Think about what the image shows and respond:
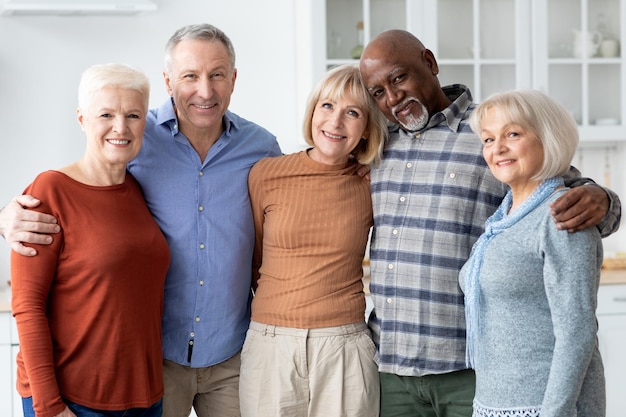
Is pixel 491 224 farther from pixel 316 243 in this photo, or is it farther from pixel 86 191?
Answer: pixel 86 191

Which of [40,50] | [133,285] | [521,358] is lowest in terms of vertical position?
[521,358]

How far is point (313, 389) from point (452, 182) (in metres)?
0.64

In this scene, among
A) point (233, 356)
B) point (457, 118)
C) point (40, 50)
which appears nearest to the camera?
point (457, 118)

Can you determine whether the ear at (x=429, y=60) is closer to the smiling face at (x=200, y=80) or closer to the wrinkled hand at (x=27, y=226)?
the smiling face at (x=200, y=80)

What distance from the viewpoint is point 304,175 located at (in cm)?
240

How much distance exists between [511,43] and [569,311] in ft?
8.26

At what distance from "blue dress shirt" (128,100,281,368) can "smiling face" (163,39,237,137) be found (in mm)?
68

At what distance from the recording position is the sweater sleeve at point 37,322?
6.55 feet

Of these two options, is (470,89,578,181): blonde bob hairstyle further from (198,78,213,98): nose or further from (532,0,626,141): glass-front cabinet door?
(532,0,626,141): glass-front cabinet door

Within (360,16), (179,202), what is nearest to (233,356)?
(179,202)

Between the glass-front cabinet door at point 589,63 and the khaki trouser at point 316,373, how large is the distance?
86.6 inches

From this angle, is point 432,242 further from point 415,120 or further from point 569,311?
point 569,311

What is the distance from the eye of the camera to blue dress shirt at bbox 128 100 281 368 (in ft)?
7.79

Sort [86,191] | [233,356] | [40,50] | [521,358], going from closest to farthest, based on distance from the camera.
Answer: [521,358]
[86,191]
[233,356]
[40,50]
